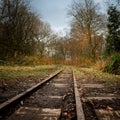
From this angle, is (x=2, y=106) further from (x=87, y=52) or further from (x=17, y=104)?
(x=87, y=52)

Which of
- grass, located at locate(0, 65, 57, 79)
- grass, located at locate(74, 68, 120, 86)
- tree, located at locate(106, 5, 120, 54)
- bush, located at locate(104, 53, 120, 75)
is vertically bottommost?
grass, located at locate(74, 68, 120, 86)

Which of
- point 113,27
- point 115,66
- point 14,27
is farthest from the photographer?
point 14,27

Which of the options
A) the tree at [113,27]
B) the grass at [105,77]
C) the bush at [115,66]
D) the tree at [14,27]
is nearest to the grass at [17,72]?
the grass at [105,77]

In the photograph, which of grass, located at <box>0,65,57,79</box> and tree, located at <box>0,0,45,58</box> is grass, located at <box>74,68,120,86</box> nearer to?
grass, located at <box>0,65,57,79</box>

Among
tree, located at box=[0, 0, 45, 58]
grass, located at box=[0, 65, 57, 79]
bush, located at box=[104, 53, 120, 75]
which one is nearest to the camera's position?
grass, located at box=[0, 65, 57, 79]

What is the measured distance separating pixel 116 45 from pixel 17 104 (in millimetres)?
22558

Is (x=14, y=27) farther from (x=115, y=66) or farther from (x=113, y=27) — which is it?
(x=115, y=66)

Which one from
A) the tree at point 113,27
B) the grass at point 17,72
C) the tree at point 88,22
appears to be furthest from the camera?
the tree at point 88,22

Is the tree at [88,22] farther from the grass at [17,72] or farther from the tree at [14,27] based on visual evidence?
the grass at [17,72]

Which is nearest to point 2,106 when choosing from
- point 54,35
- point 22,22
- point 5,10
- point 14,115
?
point 14,115

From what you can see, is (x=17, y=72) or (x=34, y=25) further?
(x=34, y=25)

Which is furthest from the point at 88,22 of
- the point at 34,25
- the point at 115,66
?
the point at 115,66

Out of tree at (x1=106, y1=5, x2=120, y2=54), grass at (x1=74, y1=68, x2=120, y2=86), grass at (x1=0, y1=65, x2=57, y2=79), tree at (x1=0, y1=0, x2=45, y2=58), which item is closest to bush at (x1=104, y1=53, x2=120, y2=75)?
grass at (x1=74, y1=68, x2=120, y2=86)

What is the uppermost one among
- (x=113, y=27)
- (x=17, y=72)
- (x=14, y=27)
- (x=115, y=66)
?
(x=14, y=27)
